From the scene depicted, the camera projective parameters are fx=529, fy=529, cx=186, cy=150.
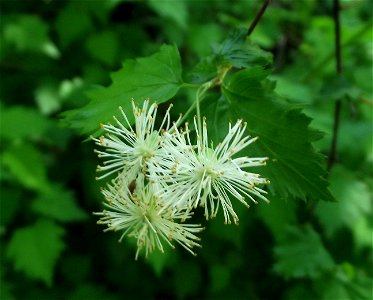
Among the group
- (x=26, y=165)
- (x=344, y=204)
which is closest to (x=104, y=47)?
(x=26, y=165)

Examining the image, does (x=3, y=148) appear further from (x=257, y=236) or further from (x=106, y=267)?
(x=257, y=236)

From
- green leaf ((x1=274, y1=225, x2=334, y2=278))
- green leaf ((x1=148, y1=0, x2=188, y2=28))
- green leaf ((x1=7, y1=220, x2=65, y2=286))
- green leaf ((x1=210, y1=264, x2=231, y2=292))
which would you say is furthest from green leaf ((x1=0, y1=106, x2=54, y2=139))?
green leaf ((x1=274, y1=225, x2=334, y2=278))

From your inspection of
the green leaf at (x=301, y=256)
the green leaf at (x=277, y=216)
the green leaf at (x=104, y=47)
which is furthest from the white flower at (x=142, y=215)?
the green leaf at (x=104, y=47)

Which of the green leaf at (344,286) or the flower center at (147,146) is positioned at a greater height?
the flower center at (147,146)

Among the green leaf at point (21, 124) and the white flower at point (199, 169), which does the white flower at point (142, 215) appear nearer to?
the white flower at point (199, 169)

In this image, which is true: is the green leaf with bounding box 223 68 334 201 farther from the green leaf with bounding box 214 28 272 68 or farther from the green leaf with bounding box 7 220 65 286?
the green leaf with bounding box 7 220 65 286

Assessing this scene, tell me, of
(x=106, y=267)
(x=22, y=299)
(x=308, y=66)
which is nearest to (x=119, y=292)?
(x=106, y=267)
